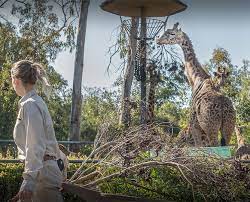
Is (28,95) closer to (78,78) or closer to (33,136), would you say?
(33,136)

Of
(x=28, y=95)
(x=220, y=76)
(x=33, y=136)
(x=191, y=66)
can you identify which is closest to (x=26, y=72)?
(x=28, y=95)

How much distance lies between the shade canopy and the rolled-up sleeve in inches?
220

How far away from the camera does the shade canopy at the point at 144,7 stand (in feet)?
30.4

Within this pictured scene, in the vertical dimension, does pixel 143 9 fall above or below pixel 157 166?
above

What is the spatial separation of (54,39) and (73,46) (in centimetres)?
217

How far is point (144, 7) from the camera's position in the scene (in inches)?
369

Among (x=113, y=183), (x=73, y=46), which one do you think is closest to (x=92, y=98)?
(x=73, y=46)

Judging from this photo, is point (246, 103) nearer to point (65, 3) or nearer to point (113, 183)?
point (65, 3)

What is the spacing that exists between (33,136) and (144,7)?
5.89m

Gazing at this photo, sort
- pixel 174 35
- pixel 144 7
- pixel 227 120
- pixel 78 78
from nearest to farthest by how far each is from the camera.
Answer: pixel 144 7 → pixel 227 120 → pixel 174 35 → pixel 78 78

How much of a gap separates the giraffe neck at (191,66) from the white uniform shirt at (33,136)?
696 cm

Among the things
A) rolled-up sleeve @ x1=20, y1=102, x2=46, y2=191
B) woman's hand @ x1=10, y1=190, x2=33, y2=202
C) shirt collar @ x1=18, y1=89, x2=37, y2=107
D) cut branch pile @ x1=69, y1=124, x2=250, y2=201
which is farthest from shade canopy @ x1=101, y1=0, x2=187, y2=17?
woman's hand @ x1=10, y1=190, x2=33, y2=202

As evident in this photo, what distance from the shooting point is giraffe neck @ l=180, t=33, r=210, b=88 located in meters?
10.8

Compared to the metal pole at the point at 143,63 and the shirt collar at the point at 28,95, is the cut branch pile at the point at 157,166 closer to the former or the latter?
the shirt collar at the point at 28,95
